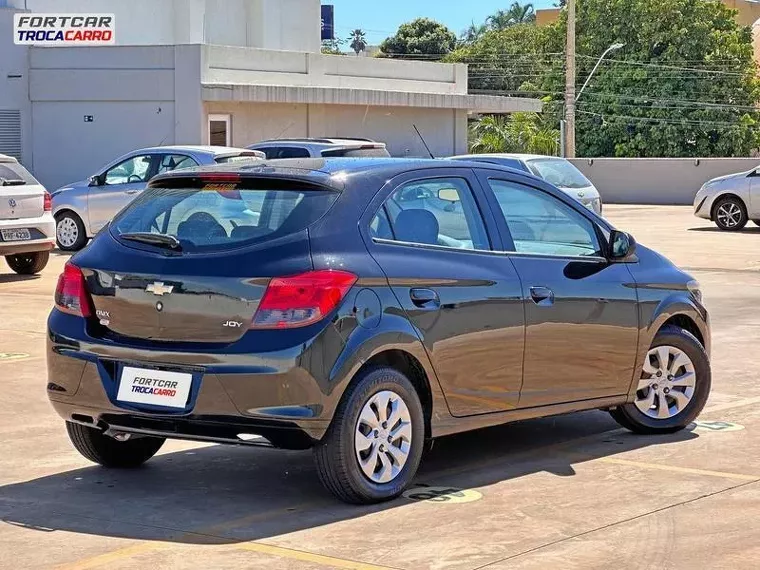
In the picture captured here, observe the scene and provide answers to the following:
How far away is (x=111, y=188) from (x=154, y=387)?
1615 centimetres

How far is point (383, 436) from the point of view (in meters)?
6.73

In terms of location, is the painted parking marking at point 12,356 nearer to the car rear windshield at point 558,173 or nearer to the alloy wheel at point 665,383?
the alloy wheel at point 665,383

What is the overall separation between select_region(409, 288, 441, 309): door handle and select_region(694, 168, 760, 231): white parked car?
22542mm

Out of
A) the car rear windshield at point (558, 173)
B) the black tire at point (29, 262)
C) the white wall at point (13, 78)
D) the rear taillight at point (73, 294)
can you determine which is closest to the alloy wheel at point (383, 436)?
the rear taillight at point (73, 294)

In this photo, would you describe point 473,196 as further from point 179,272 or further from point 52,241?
point 52,241

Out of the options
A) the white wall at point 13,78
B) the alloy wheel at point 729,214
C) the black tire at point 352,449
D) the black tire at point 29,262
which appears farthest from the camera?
the white wall at point 13,78

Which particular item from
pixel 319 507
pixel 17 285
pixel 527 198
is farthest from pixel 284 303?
pixel 17 285

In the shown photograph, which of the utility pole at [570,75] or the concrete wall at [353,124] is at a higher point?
the utility pole at [570,75]

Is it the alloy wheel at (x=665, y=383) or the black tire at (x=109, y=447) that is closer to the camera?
the black tire at (x=109, y=447)

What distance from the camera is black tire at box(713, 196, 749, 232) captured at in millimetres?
28484

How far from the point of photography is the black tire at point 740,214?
28484mm

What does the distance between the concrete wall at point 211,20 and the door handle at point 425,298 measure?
26.6m

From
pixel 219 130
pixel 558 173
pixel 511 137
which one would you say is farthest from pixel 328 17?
pixel 558 173

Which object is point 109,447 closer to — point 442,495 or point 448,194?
point 442,495
